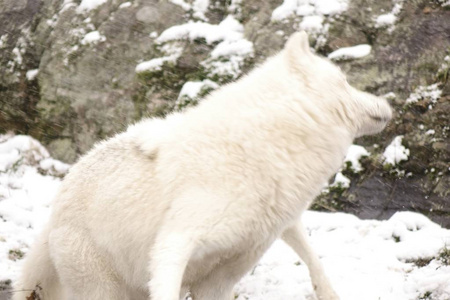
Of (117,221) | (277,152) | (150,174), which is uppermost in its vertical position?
(277,152)

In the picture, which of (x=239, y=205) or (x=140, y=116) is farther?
(x=140, y=116)

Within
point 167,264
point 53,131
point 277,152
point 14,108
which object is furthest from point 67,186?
point 14,108

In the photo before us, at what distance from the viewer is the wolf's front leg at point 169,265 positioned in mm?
3568

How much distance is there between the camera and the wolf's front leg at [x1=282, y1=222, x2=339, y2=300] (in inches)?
179

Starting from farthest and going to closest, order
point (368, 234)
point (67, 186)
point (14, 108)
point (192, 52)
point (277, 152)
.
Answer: point (14, 108) → point (192, 52) → point (368, 234) → point (67, 186) → point (277, 152)

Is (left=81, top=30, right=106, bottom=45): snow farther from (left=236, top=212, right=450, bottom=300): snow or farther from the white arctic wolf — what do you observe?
the white arctic wolf

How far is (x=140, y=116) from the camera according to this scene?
7723 millimetres

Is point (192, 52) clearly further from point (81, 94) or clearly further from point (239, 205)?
point (239, 205)

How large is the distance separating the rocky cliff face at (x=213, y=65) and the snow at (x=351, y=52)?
0.5 inches

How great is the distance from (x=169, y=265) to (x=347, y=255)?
2332mm

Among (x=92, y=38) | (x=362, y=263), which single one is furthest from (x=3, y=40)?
(x=362, y=263)

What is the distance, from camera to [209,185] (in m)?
3.77

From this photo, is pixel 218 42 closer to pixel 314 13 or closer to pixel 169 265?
pixel 314 13

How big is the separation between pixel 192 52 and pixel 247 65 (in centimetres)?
79
